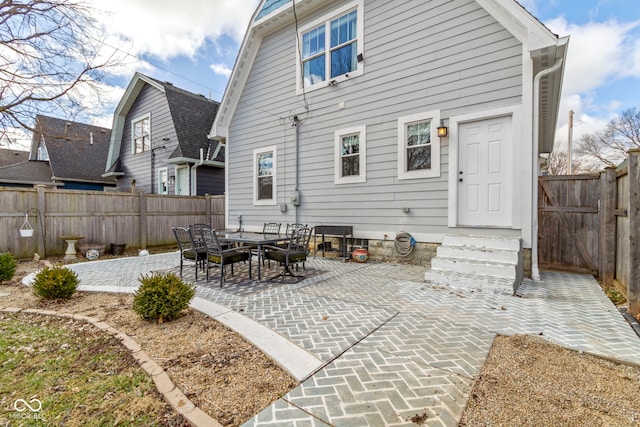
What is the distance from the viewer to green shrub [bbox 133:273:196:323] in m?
3.24

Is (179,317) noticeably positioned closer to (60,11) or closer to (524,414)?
(524,414)

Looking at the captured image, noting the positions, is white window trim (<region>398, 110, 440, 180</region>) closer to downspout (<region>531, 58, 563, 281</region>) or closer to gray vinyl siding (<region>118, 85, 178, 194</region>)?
downspout (<region>531, 58, 563, 281</region>)

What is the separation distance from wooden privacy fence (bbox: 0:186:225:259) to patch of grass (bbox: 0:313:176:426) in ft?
18.7

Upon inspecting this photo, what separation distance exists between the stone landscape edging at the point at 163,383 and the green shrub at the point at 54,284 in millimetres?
1089

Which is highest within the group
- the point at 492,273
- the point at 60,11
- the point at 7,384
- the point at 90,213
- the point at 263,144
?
the point at 60,11

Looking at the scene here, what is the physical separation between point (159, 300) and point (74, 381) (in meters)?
1.09

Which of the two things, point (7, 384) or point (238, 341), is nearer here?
point (7, 384)

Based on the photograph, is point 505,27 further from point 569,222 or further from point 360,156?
point 569,222

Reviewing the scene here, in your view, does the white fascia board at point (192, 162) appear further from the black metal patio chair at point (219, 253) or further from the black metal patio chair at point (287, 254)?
the black metal patio chair at point (287, 254)

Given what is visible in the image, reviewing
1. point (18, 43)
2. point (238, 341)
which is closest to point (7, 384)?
point (238, 341)

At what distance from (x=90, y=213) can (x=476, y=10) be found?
10636 mm

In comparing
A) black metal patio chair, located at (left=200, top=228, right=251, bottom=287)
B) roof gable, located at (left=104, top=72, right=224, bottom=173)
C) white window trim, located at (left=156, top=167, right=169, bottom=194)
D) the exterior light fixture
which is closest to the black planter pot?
roof gable, located at (left=104, top=72, right=224, bottom=173)

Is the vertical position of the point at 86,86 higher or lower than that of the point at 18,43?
lower

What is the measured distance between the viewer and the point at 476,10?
5.43m
